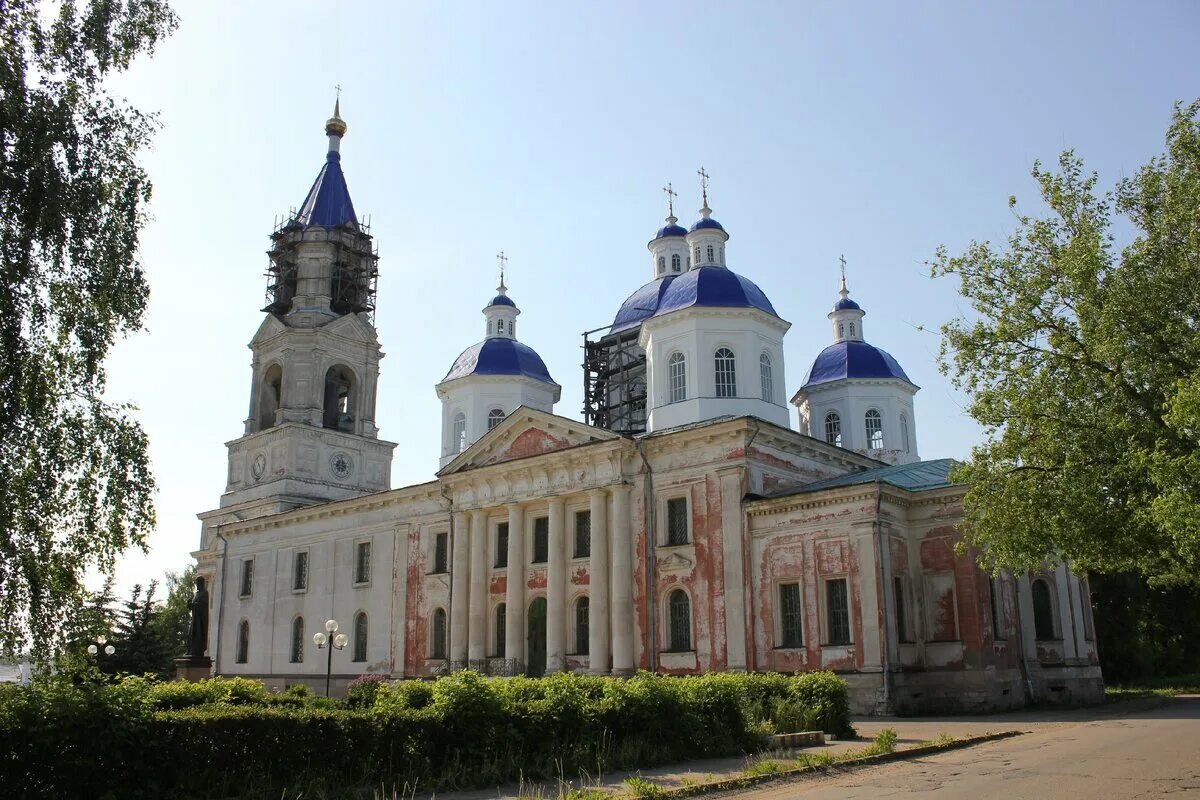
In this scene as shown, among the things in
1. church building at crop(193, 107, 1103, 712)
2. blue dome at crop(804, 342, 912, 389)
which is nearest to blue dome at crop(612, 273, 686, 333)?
church building at crop(193, 107, 1103, 712)

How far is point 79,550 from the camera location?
1559 centimetres

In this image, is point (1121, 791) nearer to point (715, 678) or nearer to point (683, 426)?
point (715, 678)

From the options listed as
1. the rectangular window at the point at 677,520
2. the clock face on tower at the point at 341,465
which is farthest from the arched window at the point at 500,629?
the clock face on tower at the point at 341,465

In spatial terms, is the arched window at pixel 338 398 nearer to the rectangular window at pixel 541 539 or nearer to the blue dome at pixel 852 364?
the rectangular window at pixel 541 539

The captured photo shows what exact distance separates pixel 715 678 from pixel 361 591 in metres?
27.3

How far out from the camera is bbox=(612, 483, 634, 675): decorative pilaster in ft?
109

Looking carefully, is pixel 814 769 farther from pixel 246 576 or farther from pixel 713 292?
pixel 246 576

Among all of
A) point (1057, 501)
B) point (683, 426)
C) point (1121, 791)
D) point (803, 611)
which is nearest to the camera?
point (1121, 791)

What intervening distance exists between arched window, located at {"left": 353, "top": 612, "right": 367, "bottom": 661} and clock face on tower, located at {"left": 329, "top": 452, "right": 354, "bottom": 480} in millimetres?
9281

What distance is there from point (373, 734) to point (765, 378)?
2634 centimetres

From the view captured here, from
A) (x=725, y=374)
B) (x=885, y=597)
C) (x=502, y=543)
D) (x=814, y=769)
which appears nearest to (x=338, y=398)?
(x=502, y=543)

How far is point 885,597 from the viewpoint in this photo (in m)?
28.9

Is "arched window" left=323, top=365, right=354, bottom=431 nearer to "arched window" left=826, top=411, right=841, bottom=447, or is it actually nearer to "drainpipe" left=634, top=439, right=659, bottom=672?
"drainpipe" left=634, top=439, right=659, bottom=672

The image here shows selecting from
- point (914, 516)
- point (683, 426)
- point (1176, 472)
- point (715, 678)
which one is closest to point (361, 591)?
point (683, 426)
